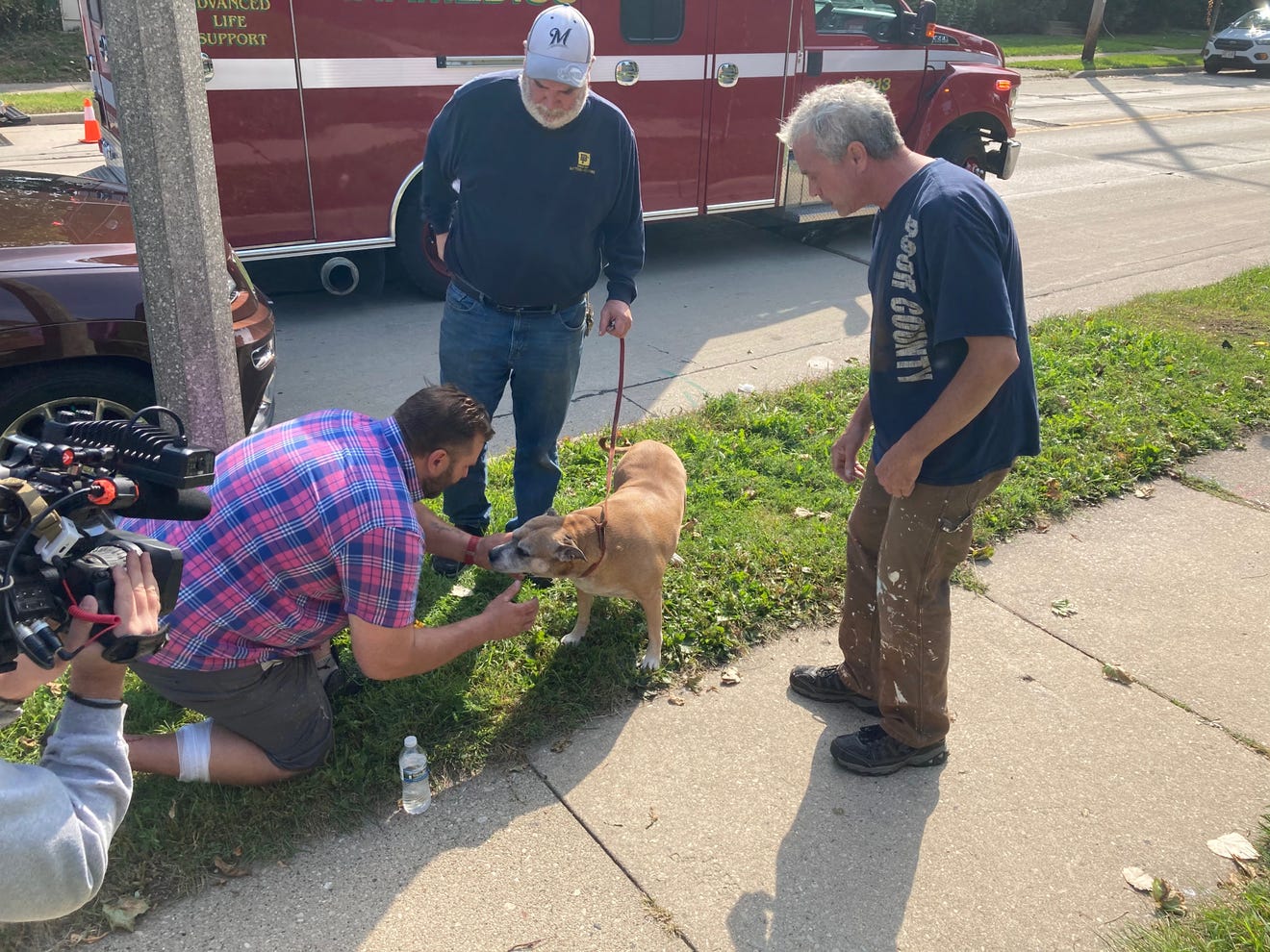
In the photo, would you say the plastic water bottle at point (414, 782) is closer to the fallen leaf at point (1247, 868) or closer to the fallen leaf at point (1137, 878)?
the fallen leaf at point (1137, 878)

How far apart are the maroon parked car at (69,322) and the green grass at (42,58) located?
1473 centimetres

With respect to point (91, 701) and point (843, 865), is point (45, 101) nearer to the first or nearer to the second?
point (91, 701)

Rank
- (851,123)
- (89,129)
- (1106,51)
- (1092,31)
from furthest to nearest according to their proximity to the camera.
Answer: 1. (1106,51)
2. (1092,31)
3. (89,129)
4. (851,123)

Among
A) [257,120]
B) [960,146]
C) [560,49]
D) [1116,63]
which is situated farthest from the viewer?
[1116,63]

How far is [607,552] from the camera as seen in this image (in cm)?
349

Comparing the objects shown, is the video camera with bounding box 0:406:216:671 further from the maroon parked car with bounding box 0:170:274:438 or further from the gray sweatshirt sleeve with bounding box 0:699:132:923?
the maroon parked car with bounding box 0:170:274:438

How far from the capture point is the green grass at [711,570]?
289 centimetres

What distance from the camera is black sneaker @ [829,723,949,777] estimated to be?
3.18 meters

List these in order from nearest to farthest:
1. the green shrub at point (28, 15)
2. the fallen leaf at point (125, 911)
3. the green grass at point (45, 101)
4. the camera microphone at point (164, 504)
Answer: the camera microphone at point (164, 504)
the fallen leaf at point (125, 911)
the green grass at point (45, 101)
the green shrub at point (28, 15)

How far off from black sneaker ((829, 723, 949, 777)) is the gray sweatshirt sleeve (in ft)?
7.03

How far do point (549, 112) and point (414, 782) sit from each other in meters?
2.36

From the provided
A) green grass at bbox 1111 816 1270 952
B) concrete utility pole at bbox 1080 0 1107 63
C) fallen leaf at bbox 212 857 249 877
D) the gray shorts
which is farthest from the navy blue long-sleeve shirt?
concrete utility pole at bbox 1080 0 1107 63

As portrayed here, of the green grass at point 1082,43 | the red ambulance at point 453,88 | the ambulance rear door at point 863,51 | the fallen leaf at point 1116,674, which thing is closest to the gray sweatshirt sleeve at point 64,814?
the fallen leaf at point 1116,674

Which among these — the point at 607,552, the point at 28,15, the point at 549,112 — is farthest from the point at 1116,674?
the point at 28,15
